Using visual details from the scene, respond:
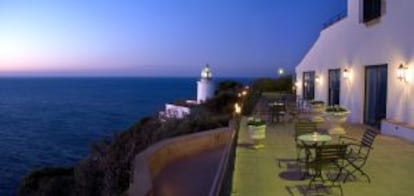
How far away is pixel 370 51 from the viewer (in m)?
17.3

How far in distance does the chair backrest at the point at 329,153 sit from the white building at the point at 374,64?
6249mm

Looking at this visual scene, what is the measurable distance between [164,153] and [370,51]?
10.1 meters

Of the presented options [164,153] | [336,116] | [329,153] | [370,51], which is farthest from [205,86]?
[329,153]

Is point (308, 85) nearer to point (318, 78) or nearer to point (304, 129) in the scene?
point (318, 78)

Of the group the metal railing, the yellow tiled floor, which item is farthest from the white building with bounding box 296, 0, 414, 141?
the yellow tiled floor

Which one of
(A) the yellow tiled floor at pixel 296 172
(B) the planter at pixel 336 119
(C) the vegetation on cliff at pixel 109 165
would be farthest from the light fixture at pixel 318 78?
(A) the yellow tiled floor at pixel 296 172

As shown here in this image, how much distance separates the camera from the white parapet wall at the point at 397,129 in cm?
1335

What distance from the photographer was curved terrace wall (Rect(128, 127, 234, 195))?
24.1ft

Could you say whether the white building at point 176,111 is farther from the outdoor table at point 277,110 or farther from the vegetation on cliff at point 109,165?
the vegetation on cliff at point 109,165

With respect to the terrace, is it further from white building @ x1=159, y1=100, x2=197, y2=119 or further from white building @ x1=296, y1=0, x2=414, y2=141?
white building @ x1=159, y1=100, x2=197, y2=119

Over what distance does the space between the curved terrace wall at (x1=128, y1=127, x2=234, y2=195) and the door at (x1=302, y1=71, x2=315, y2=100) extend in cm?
1563

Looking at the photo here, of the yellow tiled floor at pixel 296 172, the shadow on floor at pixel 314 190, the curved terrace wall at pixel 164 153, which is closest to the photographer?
the curved terrace wall at pixel 164 153

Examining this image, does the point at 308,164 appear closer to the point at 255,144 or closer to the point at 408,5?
the point at 255,144

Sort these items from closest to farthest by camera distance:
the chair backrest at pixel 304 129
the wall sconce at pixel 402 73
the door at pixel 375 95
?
the chair backrest at pixel 304 129 < the wall sconce at pixel 402 73 < the door at pixel 375 95
